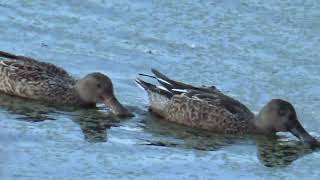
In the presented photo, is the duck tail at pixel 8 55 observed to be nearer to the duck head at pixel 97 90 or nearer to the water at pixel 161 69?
the water at pixel 161 69

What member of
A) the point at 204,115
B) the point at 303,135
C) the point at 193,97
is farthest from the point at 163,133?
the point at 303,135

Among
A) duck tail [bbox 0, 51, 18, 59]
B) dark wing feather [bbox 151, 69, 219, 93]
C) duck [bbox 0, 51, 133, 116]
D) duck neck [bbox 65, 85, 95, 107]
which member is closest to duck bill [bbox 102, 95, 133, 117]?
duck [bbox 0, 51, 133, 116]

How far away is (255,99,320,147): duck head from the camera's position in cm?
1030

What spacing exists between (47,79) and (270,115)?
2.09 m

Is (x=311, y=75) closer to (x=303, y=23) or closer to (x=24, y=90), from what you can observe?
(x=303, y=23)

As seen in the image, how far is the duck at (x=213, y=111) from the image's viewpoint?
34.2 feet

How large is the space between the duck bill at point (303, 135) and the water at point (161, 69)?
87 millimetres

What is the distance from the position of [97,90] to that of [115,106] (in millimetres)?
362

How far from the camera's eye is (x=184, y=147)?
9727mm

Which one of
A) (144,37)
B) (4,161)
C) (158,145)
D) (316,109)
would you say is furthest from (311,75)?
(4,161)

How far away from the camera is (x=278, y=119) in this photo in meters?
10.5

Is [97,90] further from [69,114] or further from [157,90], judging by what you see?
[157,90]

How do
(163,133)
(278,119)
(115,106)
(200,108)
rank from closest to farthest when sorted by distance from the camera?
(163,133)
(278,119)
(115,106)
(200,108)

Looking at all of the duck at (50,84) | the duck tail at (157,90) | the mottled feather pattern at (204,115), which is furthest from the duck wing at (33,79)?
the mottled feather pattern at (204,115)
